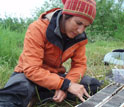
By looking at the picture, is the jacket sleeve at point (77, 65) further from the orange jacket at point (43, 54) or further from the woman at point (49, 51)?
the woman at point (49, 51)

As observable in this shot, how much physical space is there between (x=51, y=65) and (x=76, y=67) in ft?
1.01

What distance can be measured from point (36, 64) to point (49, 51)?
23cm

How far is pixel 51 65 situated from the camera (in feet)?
6.93

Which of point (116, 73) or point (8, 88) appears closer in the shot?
point (8, 88)

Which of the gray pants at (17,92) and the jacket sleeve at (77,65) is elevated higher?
the jacket sleeve at (77,65)

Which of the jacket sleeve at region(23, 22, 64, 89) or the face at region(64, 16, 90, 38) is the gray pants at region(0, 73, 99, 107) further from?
the face at region(64, 16, 90, 38)

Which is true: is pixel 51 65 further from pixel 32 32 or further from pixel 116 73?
pixel 116 73

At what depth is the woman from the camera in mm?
1805

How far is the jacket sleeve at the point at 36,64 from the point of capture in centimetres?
183

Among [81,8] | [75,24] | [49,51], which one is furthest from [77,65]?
[81,8]

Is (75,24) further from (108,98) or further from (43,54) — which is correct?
(108,98)

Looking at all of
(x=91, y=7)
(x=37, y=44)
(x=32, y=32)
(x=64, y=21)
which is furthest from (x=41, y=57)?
(x=91, y=7)

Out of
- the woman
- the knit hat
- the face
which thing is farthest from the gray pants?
the knit hat

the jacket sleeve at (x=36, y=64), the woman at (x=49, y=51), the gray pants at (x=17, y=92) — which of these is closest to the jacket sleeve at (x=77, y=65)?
the woman at (x=49, y=51)
